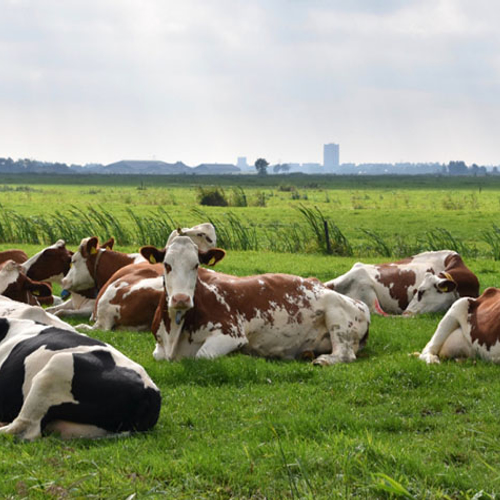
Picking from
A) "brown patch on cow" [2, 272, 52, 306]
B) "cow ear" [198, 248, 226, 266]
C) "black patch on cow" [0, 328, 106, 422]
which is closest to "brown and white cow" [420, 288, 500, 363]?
"cow ear" [198, 248, 226, 266]

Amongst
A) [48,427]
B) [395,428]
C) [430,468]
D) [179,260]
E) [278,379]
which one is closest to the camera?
[430,468]

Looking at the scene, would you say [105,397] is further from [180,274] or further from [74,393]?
[180,274]

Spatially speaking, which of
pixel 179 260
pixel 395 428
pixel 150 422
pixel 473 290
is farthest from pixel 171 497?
pixel 473 290

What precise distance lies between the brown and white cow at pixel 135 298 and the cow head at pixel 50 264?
2349 mm

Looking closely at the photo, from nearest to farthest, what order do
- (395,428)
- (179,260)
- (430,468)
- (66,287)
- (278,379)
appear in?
1. (430,468)
2. (395,428)
3. (278,379)
4. (179,260)
5. (66,287)

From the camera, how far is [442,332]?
1009 cm

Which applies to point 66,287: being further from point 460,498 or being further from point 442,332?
point 460,498

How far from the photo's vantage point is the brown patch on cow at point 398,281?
1481 cm

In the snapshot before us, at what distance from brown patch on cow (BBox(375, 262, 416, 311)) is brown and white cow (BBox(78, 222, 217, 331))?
3.99 m

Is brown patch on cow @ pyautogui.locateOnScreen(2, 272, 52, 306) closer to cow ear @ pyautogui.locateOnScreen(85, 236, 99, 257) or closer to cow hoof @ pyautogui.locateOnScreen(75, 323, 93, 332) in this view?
cow hoof @ pyautogui.locateOnScreen(75, 323, 93, 332)

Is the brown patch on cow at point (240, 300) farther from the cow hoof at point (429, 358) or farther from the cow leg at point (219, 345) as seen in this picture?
Result: the cow hoof at point (429, 358)

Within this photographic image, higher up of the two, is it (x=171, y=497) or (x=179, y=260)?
(x=179, y=260)

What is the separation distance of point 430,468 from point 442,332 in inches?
171

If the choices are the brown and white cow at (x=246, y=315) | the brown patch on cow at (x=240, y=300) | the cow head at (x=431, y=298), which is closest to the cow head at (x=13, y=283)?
the brown and white cow at (x=246, y=315)
